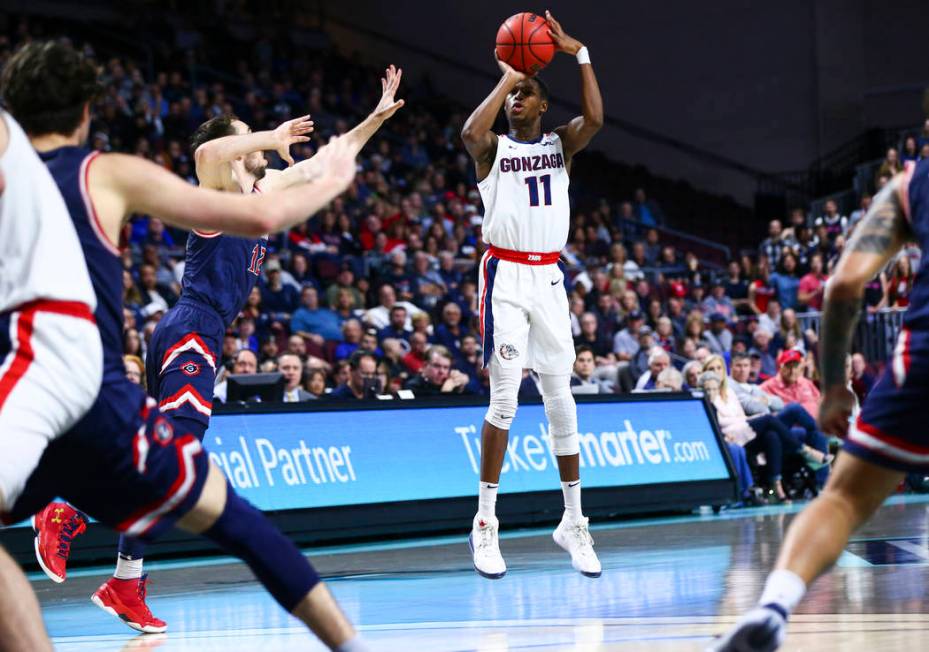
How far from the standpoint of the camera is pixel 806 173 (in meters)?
25.8

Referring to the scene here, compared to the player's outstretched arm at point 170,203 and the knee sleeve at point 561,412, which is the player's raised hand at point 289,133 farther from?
the player's outstretched arm at point 170,203

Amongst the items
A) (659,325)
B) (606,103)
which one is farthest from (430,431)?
(606,103)

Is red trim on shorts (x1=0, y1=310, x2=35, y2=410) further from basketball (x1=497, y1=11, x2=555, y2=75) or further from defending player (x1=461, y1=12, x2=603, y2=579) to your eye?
basketball (x1=497, y1=11, x2=555, y2=75)

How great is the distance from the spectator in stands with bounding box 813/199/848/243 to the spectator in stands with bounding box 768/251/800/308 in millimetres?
1239

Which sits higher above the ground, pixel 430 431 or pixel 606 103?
pixel 606 103

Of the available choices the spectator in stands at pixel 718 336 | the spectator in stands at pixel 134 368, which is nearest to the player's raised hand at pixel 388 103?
the spectator in stands at pixel 134 368

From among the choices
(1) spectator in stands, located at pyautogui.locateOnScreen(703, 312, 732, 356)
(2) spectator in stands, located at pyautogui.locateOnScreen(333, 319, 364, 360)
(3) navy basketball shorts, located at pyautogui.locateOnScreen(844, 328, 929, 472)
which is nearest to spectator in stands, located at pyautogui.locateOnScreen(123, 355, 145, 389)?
(2) spectator in stands, located at pyautogui.locateOnScreen(333, 319, 364, 360)

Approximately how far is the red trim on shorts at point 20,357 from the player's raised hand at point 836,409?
2.21 meters

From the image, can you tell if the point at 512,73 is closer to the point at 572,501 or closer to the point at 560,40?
the point at 560,40

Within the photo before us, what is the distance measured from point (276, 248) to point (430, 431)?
7611 millimetres

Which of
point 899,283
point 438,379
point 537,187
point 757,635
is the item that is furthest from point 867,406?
point 899,283

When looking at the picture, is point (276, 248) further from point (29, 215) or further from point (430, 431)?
point (29, 215)

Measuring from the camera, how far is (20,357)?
339 centimetres

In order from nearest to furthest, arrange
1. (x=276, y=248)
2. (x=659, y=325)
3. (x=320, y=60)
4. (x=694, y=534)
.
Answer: (x=694, y=534) < (x=659, y=325) < (x=276, y=248) < (x=320, y=60)
